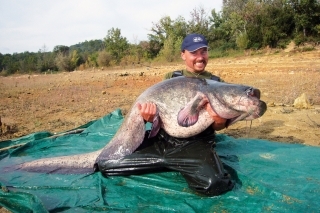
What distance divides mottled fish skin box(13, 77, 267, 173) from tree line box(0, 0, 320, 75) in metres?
21.7

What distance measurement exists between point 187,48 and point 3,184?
260cm

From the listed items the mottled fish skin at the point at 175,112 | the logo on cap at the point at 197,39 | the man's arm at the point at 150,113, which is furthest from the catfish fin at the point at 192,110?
the logo on cap at the point at 197,39

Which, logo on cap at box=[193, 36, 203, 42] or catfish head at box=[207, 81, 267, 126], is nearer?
catfish head at box=[207, 81, 267, 126]

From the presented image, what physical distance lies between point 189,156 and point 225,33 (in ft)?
102

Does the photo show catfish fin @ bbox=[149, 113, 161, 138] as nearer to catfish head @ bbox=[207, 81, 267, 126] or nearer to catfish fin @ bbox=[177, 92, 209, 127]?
catfish fin @ bbox=[177, 92, 209, 127]

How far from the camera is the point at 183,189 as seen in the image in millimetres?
3250

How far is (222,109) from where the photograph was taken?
9.98 ft

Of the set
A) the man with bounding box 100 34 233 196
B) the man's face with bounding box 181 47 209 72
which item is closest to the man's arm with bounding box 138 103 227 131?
the man with bounding box 100 34 233 196

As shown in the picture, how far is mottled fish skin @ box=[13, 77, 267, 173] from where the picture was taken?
9.63ft

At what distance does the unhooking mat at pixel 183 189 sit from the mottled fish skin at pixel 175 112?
200 mm

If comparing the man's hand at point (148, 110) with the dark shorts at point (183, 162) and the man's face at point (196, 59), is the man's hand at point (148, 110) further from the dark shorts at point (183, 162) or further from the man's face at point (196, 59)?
the man's face at point (196, 59)

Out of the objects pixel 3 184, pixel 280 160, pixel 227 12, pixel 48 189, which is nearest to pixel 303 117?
pixel 280 160

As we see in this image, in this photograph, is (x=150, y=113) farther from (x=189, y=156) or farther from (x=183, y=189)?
(x=183, y=189)

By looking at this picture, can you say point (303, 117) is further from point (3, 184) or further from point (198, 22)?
point (198, 22)
